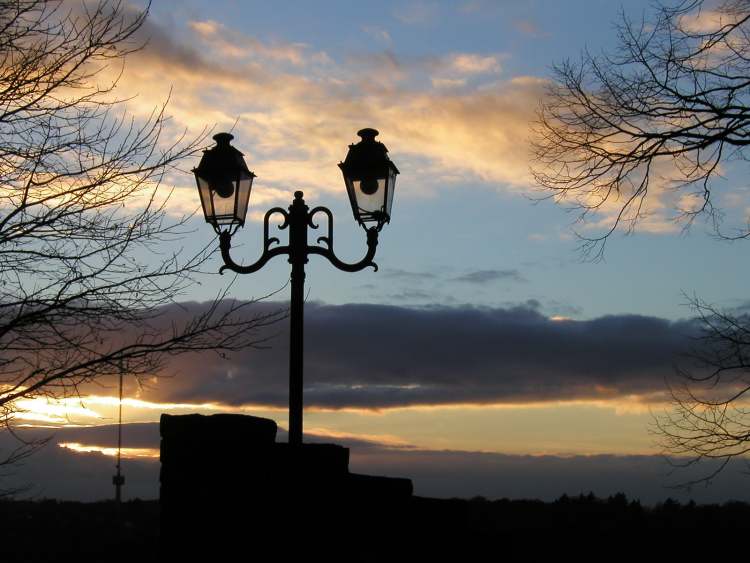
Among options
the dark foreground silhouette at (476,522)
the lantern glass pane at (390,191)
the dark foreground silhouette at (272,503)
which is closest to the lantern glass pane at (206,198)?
the lantern glass pane at (390,191)

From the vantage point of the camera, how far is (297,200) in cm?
830

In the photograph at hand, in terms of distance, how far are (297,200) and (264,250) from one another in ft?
1.89

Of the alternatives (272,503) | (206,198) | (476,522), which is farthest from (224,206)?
(476,522)

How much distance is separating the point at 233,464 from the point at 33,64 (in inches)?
190

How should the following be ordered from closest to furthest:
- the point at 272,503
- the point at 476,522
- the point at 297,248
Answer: the point at 272,503 → the point at 297,248 → the point at 476,522

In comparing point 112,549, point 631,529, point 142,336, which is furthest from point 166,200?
point 631,529

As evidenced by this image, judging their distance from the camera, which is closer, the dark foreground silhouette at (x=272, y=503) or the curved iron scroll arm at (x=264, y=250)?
the dark foreground silhouette at (x=272, y=503)

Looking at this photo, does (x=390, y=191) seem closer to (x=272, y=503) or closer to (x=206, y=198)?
(x=206, y=198)

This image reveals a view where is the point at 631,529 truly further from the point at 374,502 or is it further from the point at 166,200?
the point at 166,200

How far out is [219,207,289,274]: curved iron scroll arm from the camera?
8.26 meters

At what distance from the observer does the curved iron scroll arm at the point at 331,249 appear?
825 cm

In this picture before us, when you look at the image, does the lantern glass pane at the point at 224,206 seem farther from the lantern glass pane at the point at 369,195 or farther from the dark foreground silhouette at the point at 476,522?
the dark foreground silhouette at the point at 476,522

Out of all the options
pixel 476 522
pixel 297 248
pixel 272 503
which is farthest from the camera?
pixel 476 522

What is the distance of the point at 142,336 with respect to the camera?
838cm
